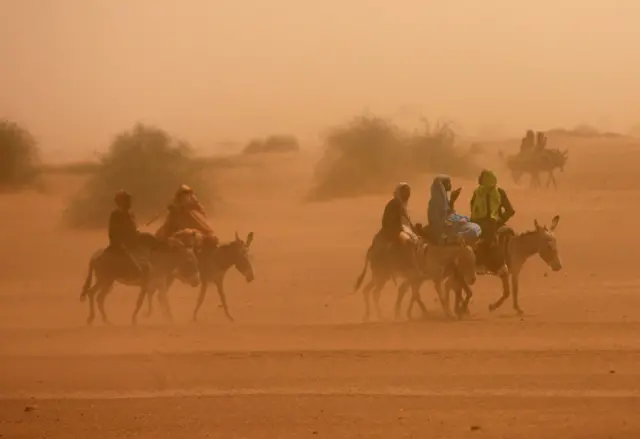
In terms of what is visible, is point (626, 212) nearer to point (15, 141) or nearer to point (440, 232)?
point (440, 232)

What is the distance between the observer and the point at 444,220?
18109 millimetres

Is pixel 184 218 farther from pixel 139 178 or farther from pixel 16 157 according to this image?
pixel 16 157

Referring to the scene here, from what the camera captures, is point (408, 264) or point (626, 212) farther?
point (626, 212)

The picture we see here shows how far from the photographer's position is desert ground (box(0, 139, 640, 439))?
38.7 feet

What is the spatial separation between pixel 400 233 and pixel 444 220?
67cm

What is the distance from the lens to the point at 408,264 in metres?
18.1

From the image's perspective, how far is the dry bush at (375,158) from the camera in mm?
38625

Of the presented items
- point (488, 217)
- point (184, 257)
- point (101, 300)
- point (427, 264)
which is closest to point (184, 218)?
point (184, 257)

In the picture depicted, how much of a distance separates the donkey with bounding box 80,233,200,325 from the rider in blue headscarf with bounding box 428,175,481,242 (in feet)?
11.8

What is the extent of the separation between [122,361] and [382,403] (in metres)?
3.88

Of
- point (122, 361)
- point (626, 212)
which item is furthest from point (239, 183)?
point (122, 361)

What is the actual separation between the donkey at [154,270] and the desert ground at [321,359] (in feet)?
1.82

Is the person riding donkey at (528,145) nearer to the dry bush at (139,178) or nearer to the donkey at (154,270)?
the dry bush at (139,178)

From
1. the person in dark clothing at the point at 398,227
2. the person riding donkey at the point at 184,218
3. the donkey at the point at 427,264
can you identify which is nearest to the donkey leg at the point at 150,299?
the person riding donkey at the point at 184,218
